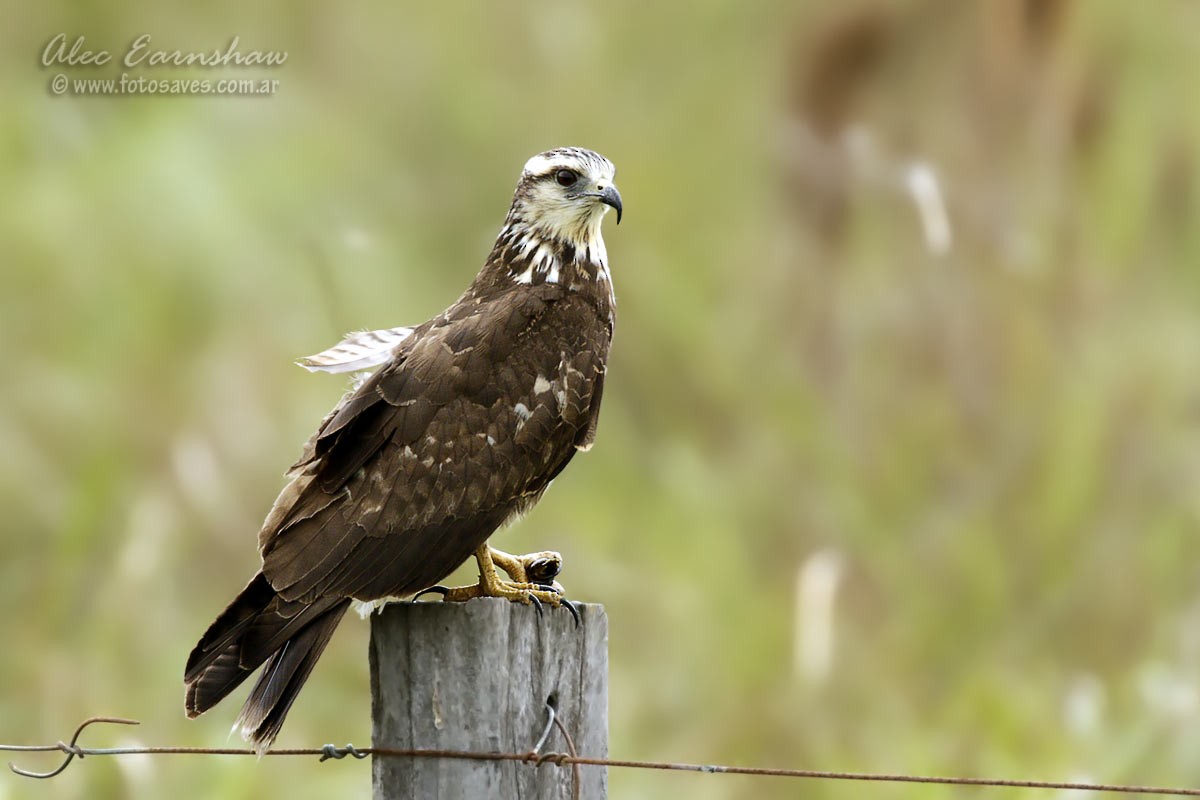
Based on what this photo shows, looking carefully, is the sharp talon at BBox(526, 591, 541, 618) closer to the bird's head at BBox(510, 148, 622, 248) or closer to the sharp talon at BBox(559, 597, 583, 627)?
the sharp talon at BBox(559, 597, 583, 627)

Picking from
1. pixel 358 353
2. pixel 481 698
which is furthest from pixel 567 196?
pixel 481 698

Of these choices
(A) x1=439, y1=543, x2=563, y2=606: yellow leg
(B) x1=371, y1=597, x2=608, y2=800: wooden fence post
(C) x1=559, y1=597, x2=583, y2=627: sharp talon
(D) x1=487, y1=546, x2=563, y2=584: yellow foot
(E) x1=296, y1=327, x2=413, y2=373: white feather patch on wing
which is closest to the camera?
(B) x1=371, y1=597, x2=608, y2=800: wooden fence post

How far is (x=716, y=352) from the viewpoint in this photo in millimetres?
7145

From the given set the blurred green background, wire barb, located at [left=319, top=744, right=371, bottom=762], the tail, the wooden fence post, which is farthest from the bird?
the blurred green background

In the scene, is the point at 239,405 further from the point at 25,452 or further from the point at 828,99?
the point at 828,99

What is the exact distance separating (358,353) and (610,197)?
0.71 metres

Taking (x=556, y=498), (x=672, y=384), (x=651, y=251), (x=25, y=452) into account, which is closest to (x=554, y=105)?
(x=651, y=251)

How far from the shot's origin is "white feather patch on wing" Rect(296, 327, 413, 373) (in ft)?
11.0

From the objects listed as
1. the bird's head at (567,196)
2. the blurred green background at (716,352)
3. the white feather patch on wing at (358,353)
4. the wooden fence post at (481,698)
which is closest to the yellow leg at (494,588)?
the wooden fence post at (481,698)

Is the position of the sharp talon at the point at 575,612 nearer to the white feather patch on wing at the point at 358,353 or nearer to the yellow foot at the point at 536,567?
the yellow foot at the point at 536,567

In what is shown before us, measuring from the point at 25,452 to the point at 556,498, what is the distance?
88.5 inches

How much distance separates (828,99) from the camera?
7.92 m

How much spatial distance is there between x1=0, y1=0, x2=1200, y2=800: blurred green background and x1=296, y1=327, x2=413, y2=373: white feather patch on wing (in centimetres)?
172

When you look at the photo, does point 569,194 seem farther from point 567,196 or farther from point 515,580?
point 515,580
